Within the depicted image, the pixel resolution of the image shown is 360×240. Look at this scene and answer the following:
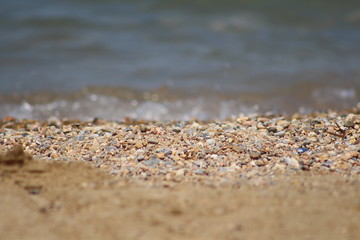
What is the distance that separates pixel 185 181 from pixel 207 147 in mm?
708

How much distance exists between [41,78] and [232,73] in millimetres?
3724

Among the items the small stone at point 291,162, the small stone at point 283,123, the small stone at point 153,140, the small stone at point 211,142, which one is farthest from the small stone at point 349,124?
the small stone at point 153,140

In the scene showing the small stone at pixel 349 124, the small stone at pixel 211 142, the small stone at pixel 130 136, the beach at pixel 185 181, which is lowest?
the beach at pixel 185 181

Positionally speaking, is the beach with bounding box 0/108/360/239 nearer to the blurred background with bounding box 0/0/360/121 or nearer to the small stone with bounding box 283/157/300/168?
the small stone with bounding box 283/157/300/168

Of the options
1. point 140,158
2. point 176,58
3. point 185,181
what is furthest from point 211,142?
point 176,58

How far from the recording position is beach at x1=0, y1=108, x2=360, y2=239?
2178 millimetres

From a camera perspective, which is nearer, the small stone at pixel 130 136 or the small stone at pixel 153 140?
the small stone at pixel 153 140

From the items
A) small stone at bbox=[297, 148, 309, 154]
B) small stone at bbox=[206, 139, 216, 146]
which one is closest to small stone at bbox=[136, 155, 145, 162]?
small stone at bbox=[206, 139, 216, 146]

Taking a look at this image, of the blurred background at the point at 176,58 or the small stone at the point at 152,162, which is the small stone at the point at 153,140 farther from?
the blurred background at the point at 176,58

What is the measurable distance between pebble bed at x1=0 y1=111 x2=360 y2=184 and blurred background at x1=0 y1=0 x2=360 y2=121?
246cm

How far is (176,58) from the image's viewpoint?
854 centimetres

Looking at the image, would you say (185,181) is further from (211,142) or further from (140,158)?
(211,142)

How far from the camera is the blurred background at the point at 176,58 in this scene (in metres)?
6.98

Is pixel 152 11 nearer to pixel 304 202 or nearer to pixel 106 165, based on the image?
pixel 106 165
